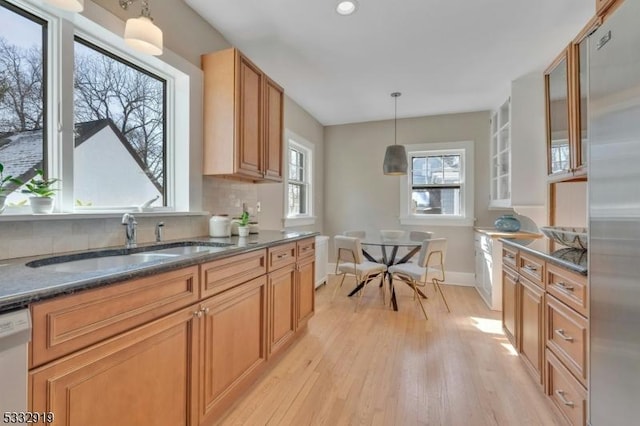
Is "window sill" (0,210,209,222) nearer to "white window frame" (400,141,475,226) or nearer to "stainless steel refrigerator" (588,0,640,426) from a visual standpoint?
"stainless steel refrigerator" (588,0,640,426)

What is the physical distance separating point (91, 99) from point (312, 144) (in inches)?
131

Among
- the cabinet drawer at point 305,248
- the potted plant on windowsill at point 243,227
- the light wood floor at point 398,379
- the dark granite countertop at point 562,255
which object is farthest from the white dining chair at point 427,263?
the potted plant on windowsill at point 243,227

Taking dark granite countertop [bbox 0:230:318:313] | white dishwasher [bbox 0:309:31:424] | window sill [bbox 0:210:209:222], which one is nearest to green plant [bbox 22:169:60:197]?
window sill [bbox 0:210:209:222]

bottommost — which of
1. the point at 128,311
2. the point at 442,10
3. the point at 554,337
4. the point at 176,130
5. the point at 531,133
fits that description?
the point at 554,337

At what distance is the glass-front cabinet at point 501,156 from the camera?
3.67 m

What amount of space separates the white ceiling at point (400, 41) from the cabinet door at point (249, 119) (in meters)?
0.41

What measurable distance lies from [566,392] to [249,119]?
2678 mm

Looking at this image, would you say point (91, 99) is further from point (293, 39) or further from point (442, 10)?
point (442, 10)

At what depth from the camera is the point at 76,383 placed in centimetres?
91

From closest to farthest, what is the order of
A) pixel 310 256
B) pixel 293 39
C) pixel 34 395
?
pixel 34 395 → pixel 293 39 → pixel 310 256

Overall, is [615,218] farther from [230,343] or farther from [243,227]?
[243,227]

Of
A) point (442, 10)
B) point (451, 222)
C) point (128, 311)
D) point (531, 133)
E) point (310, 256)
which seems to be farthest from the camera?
point (451, 222)

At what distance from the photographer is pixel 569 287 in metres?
1.45

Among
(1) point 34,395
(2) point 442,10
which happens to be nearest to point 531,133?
(2) point 442,10
